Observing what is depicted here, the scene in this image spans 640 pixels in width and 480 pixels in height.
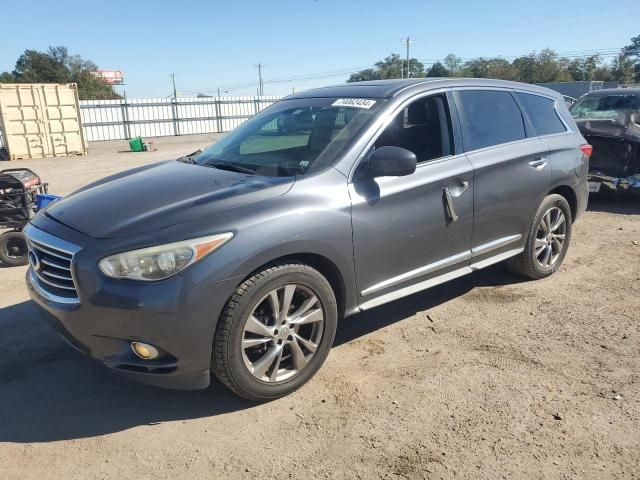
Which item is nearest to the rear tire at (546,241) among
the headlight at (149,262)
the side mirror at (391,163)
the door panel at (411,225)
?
the door panel at (411,225)

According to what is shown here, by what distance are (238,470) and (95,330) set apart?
3.45ft

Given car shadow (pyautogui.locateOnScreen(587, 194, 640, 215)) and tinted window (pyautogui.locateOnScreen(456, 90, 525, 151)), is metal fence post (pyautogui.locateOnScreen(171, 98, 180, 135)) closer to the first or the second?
car shadow (pyautogui.locateOnScreen(587, 194, 640, 215))

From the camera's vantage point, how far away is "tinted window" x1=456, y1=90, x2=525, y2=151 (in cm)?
422

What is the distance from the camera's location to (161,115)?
29.6 meters

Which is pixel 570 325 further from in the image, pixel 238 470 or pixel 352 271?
pixel 238 470

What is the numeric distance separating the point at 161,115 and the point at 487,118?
27.9 m

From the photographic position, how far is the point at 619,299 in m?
4.65

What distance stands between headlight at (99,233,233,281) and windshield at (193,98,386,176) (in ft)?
3.25

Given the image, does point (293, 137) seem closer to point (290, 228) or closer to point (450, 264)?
point (290, 228)

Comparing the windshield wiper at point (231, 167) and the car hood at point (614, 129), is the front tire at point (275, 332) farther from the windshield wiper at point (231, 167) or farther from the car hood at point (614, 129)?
the car hood at point (614, 129)

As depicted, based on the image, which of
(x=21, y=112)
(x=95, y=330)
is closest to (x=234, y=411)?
(x=95, y=330)

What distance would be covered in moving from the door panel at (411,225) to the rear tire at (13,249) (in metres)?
4.33

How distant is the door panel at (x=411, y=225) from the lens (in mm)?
3449

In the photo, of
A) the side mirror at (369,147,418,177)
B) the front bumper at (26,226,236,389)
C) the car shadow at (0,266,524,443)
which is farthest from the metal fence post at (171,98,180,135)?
the front bumper at (26,226,236,389)
